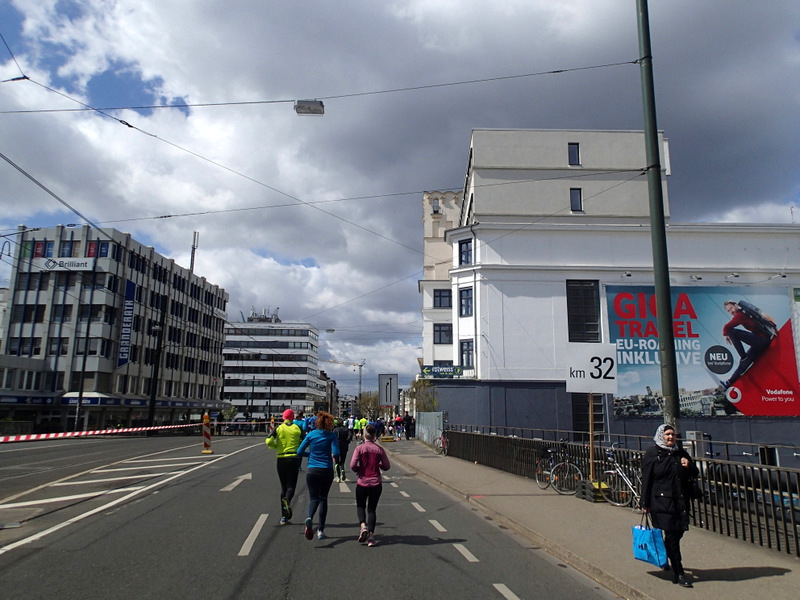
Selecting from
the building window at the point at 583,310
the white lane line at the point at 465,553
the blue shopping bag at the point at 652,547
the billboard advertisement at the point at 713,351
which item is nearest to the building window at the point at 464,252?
the building window at the point at 583,310

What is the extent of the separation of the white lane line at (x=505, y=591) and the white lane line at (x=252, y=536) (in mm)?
3057

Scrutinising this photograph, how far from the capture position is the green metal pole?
9.05 metres

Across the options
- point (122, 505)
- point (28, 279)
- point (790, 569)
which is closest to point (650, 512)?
point (790, 569)

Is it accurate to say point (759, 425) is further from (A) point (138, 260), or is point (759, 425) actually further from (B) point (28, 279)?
(B) point (28, 279)

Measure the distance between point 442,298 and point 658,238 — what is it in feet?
156

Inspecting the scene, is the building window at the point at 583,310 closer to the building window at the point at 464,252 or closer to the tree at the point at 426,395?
the building window at the point at 464,252

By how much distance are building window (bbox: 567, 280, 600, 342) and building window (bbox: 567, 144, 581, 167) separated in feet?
30.9

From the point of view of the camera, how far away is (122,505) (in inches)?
422

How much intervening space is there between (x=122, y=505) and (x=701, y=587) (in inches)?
364

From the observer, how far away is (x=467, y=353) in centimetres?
4088

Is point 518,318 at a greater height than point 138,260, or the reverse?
point 138,260

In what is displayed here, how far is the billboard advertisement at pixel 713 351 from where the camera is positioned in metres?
37.9

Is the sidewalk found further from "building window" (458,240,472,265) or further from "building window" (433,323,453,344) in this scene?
"building window" (433,323,453,344)

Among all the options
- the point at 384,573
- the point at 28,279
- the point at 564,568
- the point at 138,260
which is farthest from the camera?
the point at 138,260
